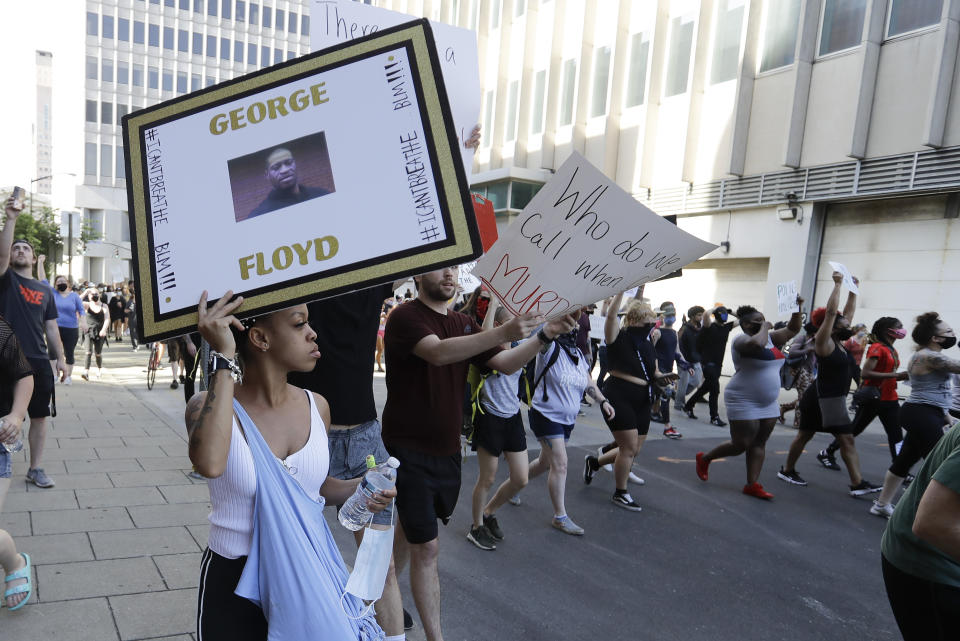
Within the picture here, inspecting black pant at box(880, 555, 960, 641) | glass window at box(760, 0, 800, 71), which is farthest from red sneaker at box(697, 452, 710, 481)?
glass window at box(760, 0, 800, 71)

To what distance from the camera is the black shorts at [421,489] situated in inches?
126

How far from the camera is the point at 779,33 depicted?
17.8 m

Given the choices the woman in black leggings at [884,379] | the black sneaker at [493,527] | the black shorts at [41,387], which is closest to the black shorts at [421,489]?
the black sneaker at [493,527]

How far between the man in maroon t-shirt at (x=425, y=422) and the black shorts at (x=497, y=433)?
1.67 meters

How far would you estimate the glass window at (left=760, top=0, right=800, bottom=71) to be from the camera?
17391 mm

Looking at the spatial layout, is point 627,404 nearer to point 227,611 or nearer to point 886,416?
point 886,416

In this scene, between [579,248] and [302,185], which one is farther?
[579,248]

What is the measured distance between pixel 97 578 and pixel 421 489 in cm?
211

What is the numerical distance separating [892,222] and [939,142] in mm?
2000

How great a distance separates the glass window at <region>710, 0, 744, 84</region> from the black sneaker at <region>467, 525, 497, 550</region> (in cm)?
1721

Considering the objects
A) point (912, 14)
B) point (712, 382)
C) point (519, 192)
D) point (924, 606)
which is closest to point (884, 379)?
point (712, 382)

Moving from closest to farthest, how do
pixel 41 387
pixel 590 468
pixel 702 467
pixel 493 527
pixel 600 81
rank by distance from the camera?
pixel 493 527, pixel 41 387, pixel 590 468, pixel 702 467, pixel 600 81

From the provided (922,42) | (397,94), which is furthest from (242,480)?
(922,42)

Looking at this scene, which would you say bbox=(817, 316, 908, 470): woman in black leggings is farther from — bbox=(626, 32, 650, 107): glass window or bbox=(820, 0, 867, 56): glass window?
bbox=(626, 32, 650, 107): glass window
